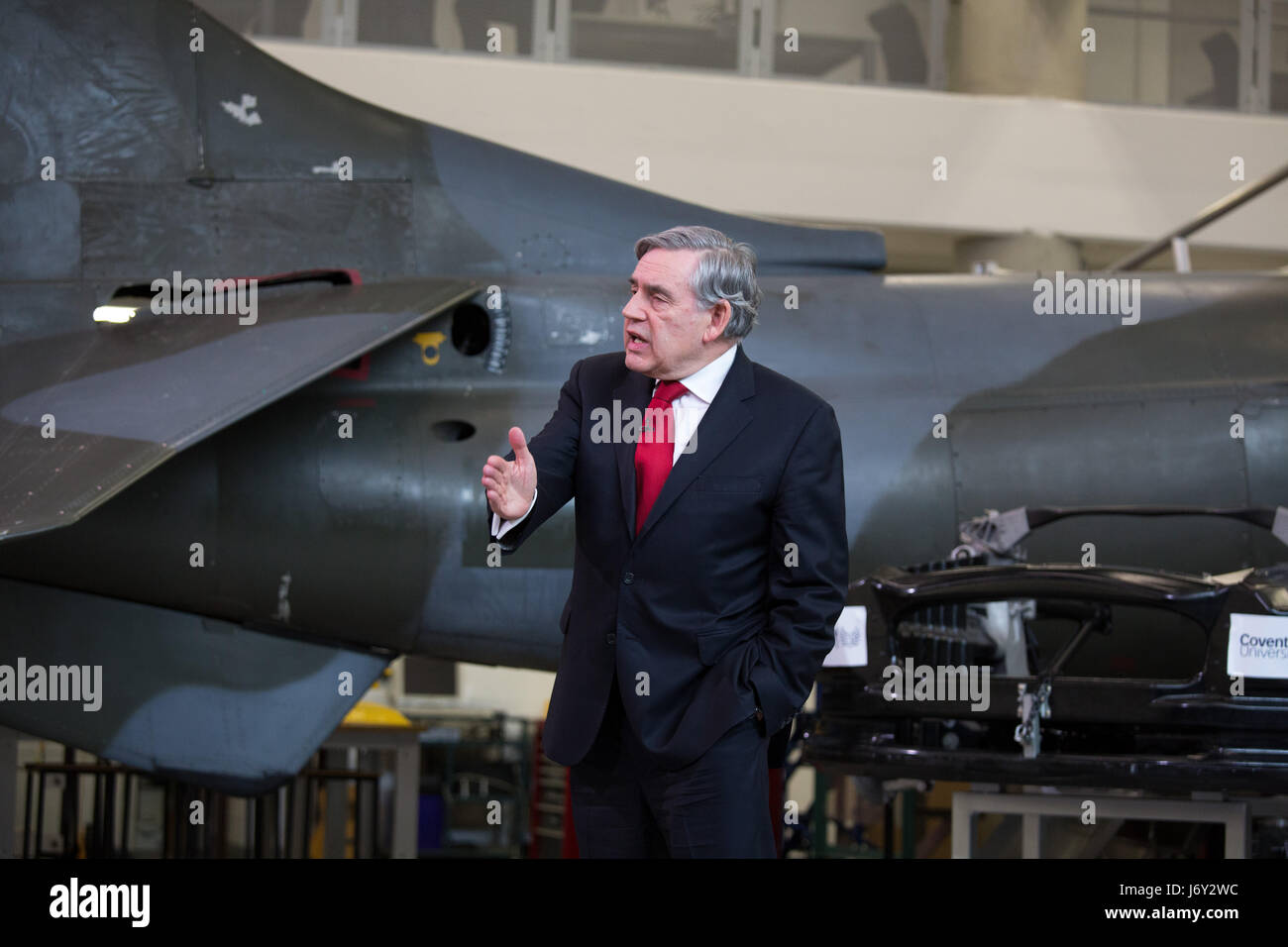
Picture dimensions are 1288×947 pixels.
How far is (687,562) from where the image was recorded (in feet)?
9.73

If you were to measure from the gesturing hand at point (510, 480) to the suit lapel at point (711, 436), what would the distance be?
255mm

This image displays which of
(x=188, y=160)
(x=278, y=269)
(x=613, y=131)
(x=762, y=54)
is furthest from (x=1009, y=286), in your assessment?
(x=762, y=54)

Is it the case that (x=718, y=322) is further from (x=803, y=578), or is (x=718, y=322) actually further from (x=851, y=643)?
(x=851, y=643)

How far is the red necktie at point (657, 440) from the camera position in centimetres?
308

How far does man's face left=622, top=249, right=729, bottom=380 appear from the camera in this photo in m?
2.97

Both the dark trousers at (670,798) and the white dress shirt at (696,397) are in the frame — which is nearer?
the dark trousers at (670,798)

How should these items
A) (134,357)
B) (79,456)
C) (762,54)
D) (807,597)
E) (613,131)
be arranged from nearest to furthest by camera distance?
(807,597) < (79,456) < (134,357) < (613,131) < (762,54)

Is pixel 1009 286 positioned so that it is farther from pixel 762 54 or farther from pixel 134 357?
pixel 762 54

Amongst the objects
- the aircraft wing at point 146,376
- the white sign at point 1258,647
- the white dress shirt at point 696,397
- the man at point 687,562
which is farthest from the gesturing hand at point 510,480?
the white sign at point 1258,647

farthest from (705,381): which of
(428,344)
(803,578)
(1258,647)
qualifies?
(428,344)

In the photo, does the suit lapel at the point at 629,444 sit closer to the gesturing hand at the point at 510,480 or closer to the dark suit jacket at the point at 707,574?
the dark suit jacket at the point at 707,574

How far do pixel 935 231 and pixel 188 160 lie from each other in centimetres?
836

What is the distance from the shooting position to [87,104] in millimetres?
6281

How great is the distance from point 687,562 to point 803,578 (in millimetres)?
234
